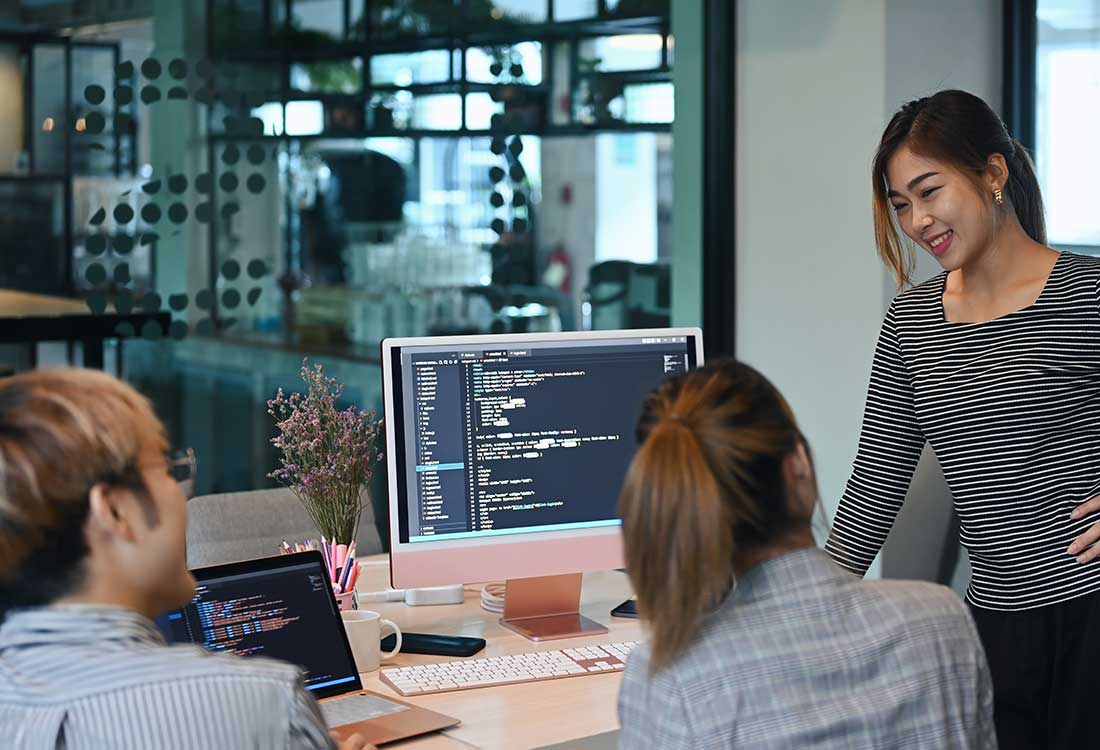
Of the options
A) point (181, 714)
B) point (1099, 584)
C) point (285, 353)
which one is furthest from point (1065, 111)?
point (181, 714)

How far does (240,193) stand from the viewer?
140 inches

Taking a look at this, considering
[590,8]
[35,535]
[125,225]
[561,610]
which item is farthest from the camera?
[590,8]

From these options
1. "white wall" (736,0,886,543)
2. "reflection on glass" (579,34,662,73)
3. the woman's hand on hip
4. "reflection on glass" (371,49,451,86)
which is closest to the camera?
the woman's hand on hip

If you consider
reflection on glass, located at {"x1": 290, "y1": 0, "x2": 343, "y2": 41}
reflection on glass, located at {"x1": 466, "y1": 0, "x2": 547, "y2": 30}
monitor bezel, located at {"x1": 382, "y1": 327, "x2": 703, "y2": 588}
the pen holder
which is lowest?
the pen holder

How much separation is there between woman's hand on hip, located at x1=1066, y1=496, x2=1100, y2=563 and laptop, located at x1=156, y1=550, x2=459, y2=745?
3.35ft

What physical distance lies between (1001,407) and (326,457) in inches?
42.9

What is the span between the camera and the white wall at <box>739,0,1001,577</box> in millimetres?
3592

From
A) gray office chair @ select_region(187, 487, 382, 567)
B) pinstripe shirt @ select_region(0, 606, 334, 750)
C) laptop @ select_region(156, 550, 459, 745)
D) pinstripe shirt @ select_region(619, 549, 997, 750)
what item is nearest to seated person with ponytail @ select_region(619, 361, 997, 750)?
pinstripe shirt @ select_region(619, 549, 997, 750)

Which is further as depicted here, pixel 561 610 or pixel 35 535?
pixel 561 610

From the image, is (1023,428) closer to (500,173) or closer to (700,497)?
(700,497)

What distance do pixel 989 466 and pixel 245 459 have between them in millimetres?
2155

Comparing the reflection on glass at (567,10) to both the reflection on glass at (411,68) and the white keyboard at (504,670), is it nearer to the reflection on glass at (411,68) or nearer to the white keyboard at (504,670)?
the reflection on glass at (411,68)

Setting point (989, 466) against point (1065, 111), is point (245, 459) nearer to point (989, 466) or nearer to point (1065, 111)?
point (989, 466)

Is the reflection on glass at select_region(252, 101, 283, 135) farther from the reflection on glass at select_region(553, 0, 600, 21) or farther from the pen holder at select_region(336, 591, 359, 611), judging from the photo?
the pen holder at select_region(336, 591, 359, 611)
